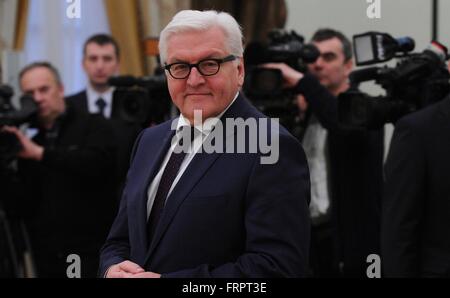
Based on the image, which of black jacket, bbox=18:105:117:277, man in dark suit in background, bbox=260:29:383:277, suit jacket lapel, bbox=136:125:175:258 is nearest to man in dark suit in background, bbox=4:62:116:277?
black jacket, bbox=18:105:117:277

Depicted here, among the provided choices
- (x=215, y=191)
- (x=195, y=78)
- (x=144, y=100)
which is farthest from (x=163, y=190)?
(x=144, y=100)

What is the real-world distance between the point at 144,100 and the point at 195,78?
2.02 metres

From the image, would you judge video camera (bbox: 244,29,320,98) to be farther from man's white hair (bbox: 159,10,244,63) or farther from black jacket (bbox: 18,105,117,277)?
man's white hair (bbox: 159,10,244,63)

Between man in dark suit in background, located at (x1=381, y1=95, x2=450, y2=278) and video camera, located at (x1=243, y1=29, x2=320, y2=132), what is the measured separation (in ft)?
3.20

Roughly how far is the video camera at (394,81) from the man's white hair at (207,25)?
4.84 ft

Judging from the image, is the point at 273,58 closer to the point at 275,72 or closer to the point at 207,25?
the point at 275,72

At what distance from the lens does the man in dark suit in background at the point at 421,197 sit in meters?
2.95

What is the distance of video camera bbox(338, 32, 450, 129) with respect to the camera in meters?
3.47

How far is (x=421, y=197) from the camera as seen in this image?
2.97 m

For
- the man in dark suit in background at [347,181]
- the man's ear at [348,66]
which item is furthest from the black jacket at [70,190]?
the man's ear at [348,66]

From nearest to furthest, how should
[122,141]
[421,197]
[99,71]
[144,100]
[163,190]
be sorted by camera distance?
[163,190] < [421,197] < [144,100] < [122,141] < [99,71]

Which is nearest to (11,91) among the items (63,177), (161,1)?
(63,177)

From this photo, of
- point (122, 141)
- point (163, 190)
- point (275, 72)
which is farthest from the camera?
point (122, 141)
